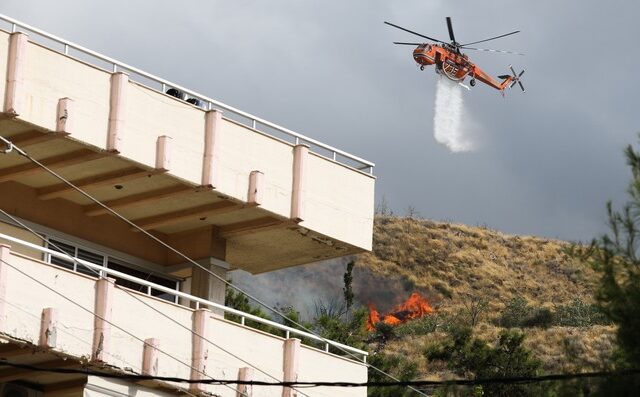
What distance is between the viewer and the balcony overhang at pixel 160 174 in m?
24.9

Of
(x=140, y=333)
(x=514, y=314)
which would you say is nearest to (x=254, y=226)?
(x=140, y=333)

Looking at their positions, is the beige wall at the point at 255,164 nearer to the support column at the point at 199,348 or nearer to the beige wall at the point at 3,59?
the support column at the point at 199,348

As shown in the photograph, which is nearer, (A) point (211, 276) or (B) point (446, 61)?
(A) point (211, 276)

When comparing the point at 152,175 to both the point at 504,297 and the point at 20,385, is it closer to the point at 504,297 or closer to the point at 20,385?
the point at 20,385

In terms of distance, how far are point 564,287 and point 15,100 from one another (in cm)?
8181

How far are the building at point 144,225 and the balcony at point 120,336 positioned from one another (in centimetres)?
2

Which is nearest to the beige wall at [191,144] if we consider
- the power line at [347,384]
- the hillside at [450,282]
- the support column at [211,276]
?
the support column at [211,276]

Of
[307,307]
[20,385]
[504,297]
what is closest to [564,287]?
[504,297]

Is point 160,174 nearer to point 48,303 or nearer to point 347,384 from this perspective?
point 48,303

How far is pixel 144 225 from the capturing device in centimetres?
2889

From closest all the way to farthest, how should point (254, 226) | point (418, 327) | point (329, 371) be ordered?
point (329, 371) → point (254, 226) → point (418, 327)

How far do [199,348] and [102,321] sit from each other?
2.23 metres

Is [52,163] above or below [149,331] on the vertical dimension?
above

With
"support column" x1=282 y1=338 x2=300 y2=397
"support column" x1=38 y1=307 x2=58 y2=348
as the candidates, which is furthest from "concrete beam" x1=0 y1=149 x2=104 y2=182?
"support column" x1=282 y1=338 x2=300 y2=397
